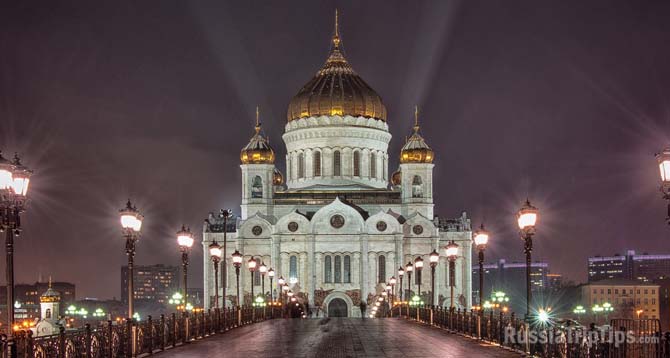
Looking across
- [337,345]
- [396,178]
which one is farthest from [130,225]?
[396,178]

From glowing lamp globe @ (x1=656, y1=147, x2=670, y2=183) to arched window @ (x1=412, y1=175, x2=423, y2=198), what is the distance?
7462 cm

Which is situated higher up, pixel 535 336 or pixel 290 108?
pixel 290 108

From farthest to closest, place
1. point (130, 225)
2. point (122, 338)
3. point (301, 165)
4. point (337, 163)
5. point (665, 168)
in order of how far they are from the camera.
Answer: point (301, 165) < point (337, 163) < point (130, 225) < point (122, 338) < point (665, 168)

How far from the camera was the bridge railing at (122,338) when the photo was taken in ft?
68.4

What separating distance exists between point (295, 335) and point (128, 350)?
419 inches

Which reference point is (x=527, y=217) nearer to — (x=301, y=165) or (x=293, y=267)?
(x=293, y=267)

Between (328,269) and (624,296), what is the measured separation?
7086 centimetres

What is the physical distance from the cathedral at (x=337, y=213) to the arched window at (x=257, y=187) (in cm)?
9

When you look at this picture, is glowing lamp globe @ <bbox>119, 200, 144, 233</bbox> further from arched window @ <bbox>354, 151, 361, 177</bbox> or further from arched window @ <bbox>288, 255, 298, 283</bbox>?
arched window @ <bbox>354, 151, 361, 177</bbox>

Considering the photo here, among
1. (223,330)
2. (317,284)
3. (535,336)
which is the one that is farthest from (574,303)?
(535,336)

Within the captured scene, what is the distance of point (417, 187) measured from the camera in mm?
99625

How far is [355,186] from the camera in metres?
99.6

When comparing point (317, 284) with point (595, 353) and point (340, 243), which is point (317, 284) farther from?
point (595, 353)

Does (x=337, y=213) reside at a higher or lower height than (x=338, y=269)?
higher
